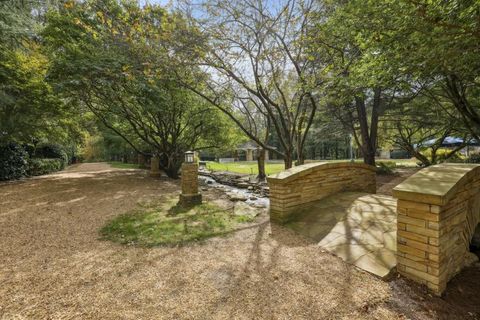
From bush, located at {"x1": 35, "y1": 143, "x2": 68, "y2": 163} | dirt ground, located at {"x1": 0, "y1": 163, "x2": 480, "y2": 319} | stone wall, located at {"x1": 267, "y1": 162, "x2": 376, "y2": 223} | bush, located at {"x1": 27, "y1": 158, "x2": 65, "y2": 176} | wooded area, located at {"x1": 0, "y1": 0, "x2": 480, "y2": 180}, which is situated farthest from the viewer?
bush, located at {"x1": 35, "y1": 143, "x2": 68, "y2": 163}

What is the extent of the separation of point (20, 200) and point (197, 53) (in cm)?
636

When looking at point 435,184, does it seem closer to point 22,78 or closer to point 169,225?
point 169,225

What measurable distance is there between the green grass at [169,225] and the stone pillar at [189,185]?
0.27m

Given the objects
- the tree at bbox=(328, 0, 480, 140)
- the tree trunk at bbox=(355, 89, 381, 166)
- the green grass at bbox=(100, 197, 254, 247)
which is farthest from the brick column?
the tree trunk at bbox=(355, 89, 381, 166)

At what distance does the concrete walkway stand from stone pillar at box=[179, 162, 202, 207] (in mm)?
2888

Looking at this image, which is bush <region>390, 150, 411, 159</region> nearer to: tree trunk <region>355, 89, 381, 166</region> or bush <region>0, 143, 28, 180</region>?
tree trunk <region>355, 89, 381, 166</region>

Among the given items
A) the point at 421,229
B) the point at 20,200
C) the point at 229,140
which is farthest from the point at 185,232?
the point at 229,140

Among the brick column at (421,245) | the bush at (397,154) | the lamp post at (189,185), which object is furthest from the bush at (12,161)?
the bush at (397,154)

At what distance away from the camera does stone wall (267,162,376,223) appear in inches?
184

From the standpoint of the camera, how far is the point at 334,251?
11.4 ft

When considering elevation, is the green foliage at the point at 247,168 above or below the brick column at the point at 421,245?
below

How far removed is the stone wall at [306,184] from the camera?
4668 mm

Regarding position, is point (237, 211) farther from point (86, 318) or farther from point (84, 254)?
point (86, 318)

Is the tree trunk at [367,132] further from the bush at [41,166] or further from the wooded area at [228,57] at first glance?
the bush at [41,166]
